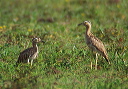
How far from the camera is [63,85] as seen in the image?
7.57m

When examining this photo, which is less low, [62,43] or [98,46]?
[98,46]

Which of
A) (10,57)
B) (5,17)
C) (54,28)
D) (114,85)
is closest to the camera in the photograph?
(114,85)

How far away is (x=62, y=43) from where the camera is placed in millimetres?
11367

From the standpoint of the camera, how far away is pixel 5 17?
50.5 feet

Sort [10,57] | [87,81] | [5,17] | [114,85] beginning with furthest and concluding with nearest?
[5,17], [10,57], [87,81], [114,85]

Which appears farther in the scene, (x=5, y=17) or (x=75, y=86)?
(x=5, y=17)

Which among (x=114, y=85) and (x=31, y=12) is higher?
(x=31, y=12)

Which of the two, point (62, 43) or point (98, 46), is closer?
point (98, 46)

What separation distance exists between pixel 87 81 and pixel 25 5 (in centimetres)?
1006

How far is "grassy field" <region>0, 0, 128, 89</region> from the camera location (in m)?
7.86

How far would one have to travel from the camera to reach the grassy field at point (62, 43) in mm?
7859

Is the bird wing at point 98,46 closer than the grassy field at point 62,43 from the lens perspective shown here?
No

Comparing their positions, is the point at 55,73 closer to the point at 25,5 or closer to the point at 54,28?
the point at 54,28

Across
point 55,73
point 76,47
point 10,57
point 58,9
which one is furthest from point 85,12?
point 55,73
